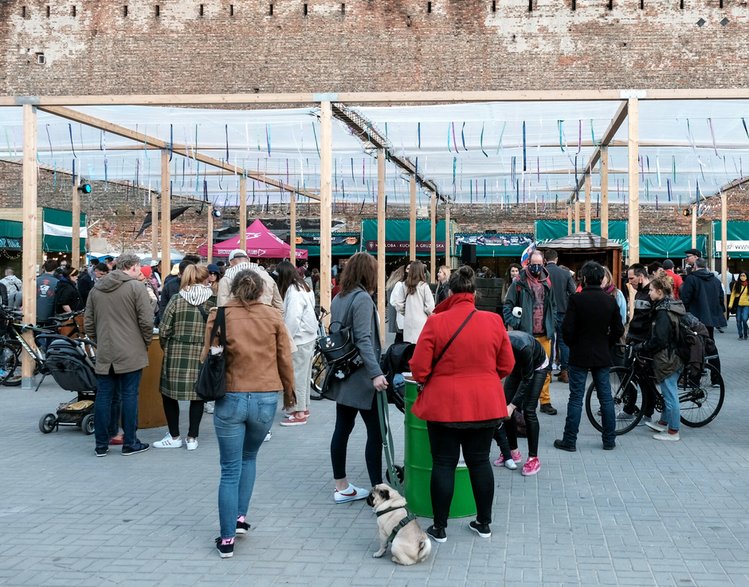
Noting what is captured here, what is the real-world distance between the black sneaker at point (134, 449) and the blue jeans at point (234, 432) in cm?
281

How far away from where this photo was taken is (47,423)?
8125 millimetres

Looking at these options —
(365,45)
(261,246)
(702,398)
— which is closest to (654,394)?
(702,398)

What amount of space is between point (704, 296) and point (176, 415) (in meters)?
7.24

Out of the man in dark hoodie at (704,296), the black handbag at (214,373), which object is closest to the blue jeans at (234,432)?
the black handbag at (214,373)

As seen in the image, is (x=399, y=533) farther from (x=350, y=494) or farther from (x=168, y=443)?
(x=168, y=443)

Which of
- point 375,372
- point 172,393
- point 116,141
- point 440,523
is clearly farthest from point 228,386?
point 116,141

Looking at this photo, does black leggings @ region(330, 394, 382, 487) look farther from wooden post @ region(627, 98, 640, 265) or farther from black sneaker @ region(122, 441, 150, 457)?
wooden post @ region(627, 98, 640, 265)

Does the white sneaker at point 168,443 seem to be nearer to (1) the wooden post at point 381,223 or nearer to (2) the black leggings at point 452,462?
(2) the black leggings at point 452,462

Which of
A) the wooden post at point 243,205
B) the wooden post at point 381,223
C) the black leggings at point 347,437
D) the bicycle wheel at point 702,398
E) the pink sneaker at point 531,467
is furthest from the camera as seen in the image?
the wooden post at point 243,205

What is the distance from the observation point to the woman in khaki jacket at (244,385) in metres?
4.66

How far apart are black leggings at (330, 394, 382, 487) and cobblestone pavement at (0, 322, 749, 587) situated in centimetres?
27

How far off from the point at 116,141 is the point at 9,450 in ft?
25.5

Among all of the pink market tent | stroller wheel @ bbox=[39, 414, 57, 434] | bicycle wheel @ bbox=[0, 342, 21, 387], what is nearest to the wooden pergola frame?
bicycle wheel @ bbox=[0, 342, 21, 387]

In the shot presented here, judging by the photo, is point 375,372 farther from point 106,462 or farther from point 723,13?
point 723,13
